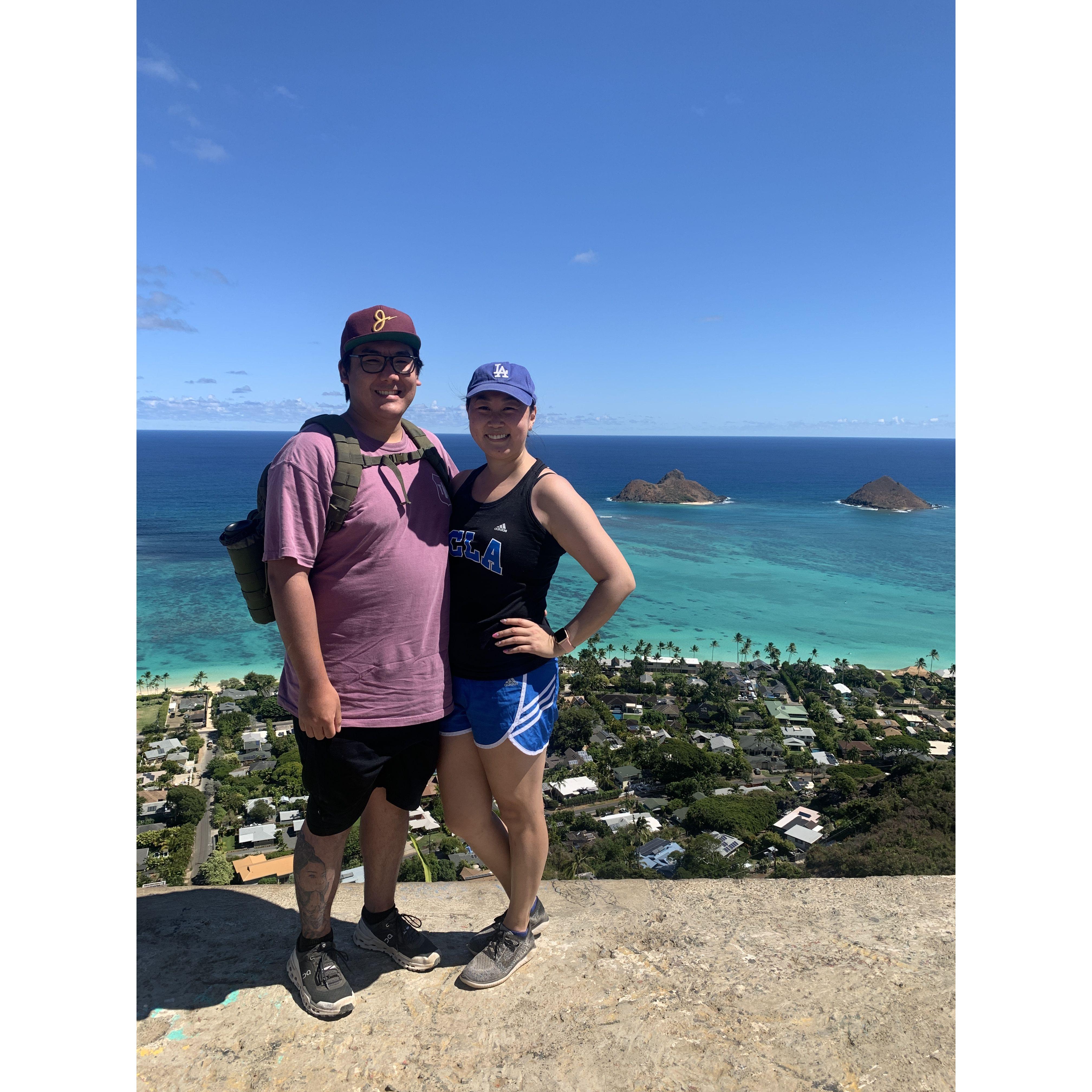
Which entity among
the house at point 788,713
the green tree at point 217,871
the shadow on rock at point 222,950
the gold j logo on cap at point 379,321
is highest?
the gold j logo on cap at point 379,321

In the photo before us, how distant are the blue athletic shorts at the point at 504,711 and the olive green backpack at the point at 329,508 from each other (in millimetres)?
744

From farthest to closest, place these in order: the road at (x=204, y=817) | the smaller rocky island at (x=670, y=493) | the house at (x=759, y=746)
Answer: the smaller rocky island at (x=670, y=493) < the house at (x=759, y=746) < the road at (x=204, y=817)

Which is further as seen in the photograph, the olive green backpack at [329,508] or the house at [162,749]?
the house at [162,749]

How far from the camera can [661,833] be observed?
1931 cm

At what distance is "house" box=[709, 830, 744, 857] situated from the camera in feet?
59.1

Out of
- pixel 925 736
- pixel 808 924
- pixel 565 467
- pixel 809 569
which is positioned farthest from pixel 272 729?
pixel 565 467

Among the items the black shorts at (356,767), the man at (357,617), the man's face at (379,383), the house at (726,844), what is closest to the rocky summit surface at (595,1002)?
the man at (357,617)

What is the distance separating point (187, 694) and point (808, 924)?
111 feet

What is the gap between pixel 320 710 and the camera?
2338mm

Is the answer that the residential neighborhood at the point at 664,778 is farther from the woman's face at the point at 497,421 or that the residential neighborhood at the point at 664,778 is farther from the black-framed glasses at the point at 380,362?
the black-framed glasses at the point at 380,362

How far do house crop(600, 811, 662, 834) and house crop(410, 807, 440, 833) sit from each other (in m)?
4.77

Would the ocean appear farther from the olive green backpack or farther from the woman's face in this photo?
the olive green backpack

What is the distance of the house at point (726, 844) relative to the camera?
59.1ft
